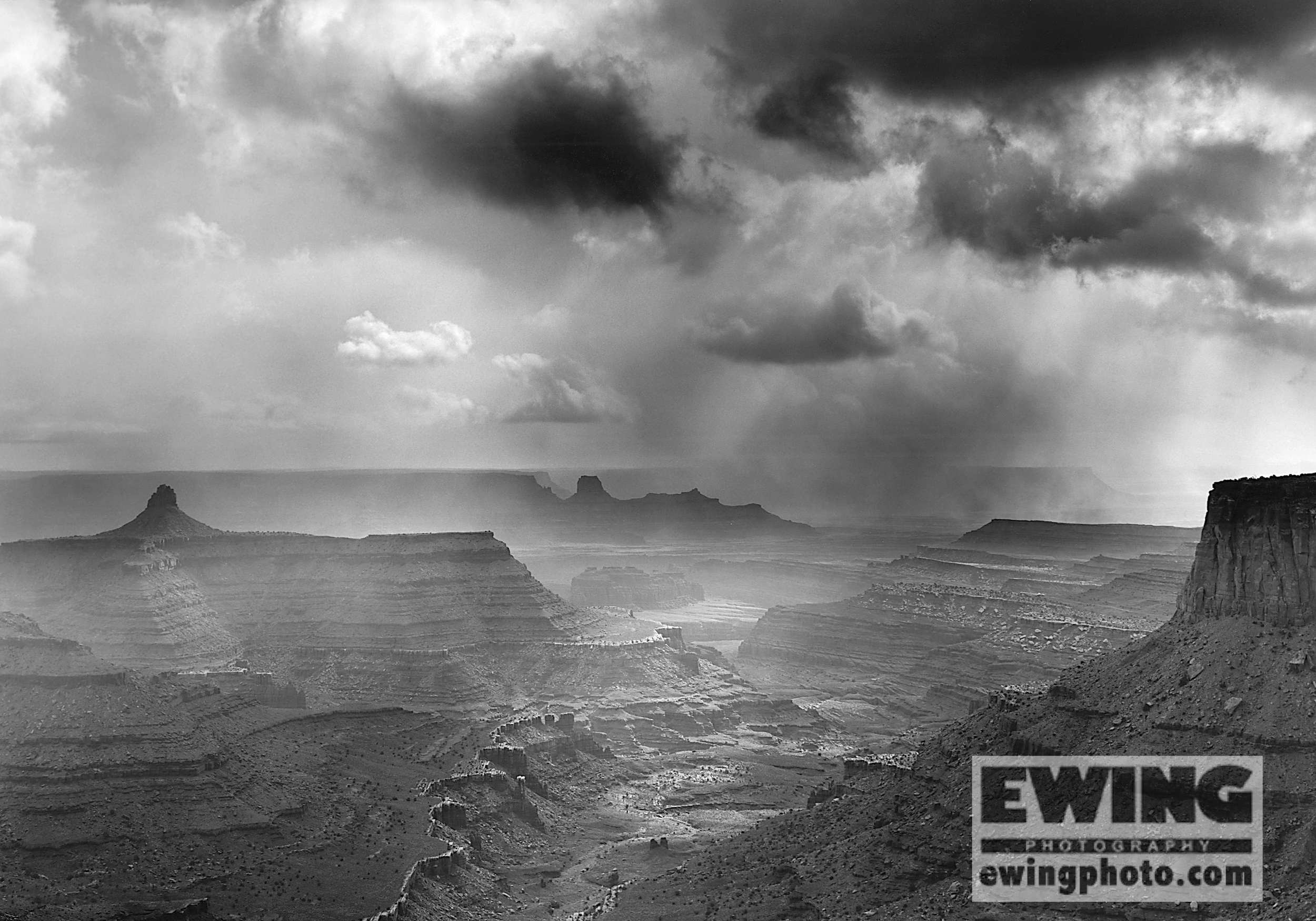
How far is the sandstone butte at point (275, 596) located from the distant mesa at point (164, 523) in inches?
263

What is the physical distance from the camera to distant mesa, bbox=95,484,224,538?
6250 inches

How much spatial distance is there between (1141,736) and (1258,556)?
10.6 m

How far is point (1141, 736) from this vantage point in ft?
159

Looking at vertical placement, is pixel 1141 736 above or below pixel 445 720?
above

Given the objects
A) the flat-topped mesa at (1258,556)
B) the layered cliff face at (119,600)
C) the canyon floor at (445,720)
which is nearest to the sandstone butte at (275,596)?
the layered cliff face at (119,600)

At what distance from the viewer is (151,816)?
63625 millimetres

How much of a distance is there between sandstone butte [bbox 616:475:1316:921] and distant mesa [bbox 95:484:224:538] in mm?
119458

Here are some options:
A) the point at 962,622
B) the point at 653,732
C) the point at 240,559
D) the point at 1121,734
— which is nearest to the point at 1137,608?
the point at 962,622

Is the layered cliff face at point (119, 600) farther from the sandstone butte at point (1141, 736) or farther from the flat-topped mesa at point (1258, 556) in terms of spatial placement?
the flat-topped mesa at point (1258, 556)

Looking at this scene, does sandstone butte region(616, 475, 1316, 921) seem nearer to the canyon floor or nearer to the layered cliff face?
the canyon floor

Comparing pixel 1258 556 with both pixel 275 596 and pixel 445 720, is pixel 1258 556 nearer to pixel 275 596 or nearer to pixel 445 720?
pixel 445 720

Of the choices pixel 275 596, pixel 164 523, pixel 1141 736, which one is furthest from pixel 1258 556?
pixel 164 523

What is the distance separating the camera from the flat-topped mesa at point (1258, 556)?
1976 inches

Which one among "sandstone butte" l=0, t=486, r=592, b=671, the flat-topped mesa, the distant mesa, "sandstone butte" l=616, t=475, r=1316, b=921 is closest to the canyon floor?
"sandstone butte" l=0, t=486, r=592, b=671
